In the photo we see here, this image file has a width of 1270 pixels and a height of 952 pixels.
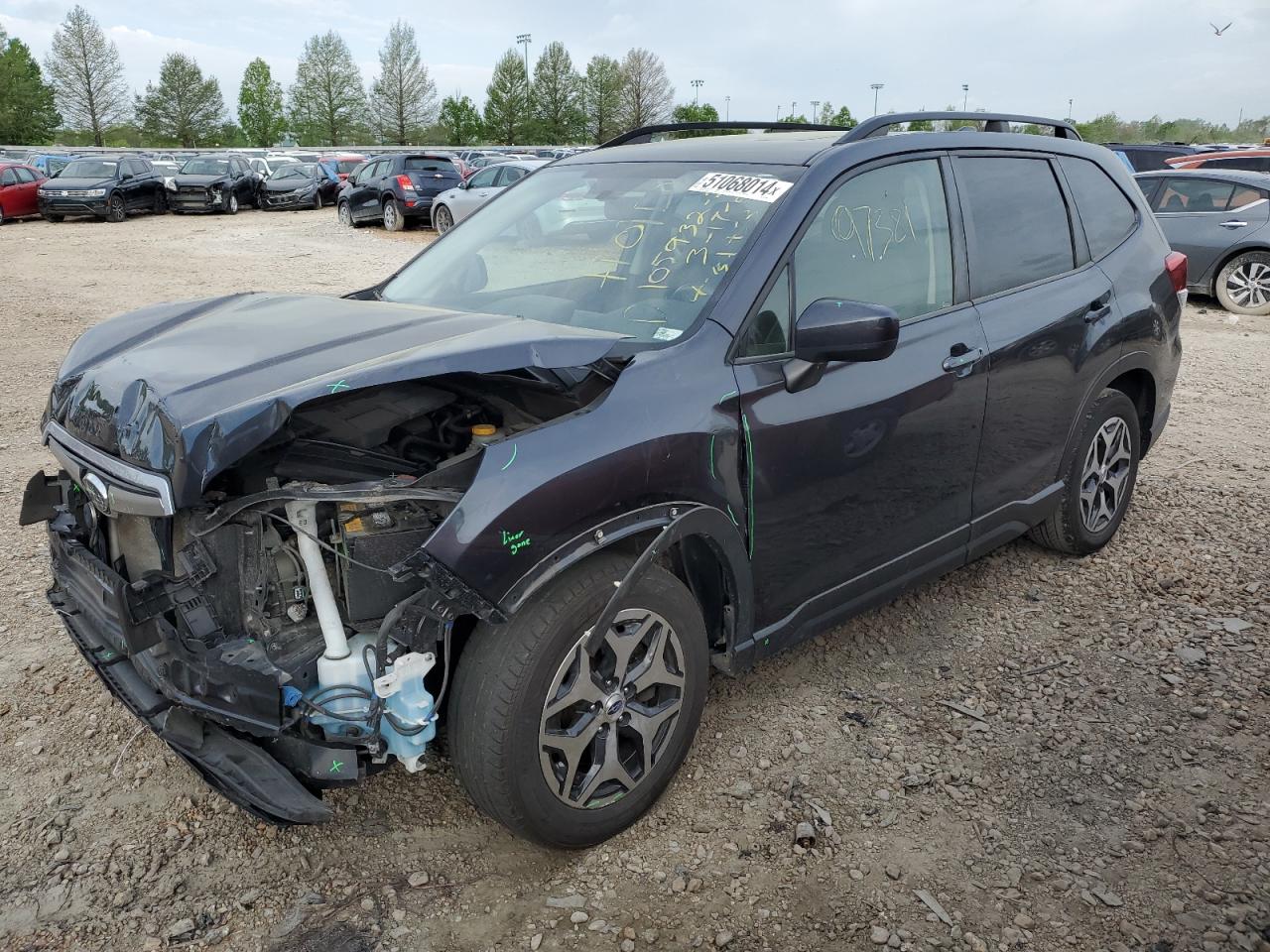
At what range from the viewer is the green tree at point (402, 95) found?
274ft

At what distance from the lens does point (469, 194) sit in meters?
18.7

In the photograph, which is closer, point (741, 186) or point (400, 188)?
point (741, 186)

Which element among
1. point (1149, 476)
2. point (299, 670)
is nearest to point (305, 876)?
point (299, 670)

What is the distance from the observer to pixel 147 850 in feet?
9.00

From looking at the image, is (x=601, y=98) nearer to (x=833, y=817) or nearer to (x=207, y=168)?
(x=207, y=168)

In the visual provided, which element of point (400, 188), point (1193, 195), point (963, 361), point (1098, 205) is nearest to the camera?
point (963, 361)

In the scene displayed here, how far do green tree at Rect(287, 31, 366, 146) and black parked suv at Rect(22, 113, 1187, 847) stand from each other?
284 feet

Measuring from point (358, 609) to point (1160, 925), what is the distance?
2.23 metres

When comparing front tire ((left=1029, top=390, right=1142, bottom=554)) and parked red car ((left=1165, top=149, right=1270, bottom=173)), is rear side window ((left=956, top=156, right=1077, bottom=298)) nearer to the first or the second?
front tire ((left=1029, top=390, right=1142, bottom=554))

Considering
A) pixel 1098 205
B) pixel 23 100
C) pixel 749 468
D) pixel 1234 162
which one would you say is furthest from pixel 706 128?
pixel 23 100

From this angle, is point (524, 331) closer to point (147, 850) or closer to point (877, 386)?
point (877, 386)

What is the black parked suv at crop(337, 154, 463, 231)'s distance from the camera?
20.8m

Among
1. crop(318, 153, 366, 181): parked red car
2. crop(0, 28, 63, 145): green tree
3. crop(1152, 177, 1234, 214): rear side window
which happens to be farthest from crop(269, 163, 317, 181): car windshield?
crop(0, 28, 63, 145): green tree

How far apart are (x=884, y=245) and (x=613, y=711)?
179 cm
